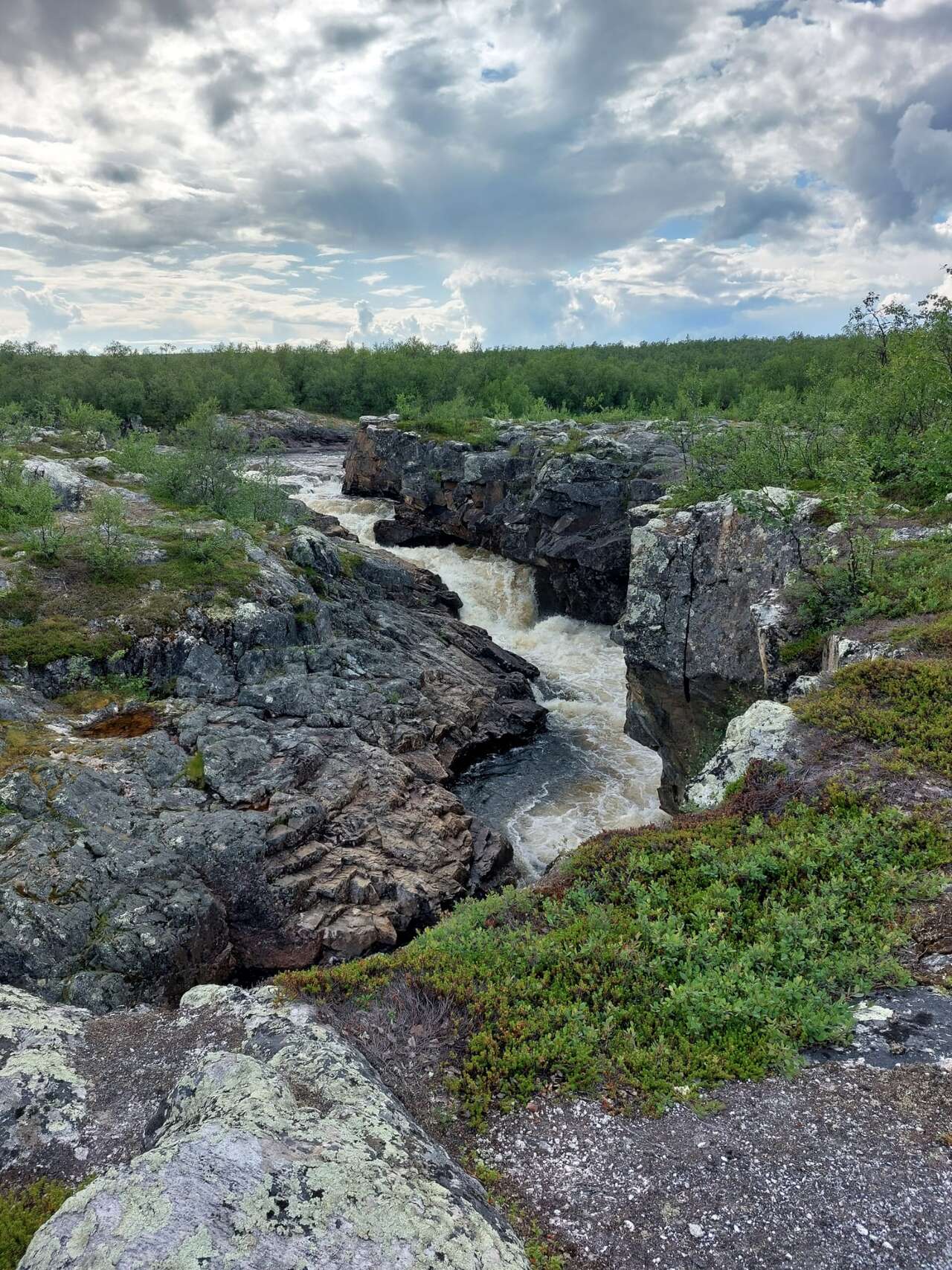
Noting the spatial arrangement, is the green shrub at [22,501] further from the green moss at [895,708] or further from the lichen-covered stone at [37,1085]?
the green moss at [895,708]

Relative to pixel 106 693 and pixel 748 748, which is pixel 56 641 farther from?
pixel 748 748

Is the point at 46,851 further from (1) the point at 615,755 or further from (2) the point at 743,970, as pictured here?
(1) the point at 615,755

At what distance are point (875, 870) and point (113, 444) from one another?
53493mm

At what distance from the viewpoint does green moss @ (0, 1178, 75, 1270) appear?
4.88 metres

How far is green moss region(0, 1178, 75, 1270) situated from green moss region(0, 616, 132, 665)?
1685cm

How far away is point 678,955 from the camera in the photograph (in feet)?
24.8

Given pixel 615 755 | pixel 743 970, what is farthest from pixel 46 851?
pixel 615 755

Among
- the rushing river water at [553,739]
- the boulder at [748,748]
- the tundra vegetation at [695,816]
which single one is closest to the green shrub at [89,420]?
the tundra vegetation at [695,816]

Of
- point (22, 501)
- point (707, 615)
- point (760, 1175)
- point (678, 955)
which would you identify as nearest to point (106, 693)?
point (22, 501)

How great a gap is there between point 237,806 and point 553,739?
43.8 ft

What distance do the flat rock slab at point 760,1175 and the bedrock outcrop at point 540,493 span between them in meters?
31.0

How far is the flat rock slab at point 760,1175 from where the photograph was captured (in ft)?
15.8

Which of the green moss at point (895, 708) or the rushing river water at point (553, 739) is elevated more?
the green moss at point (895, 708)

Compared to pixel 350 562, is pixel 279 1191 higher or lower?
lower
